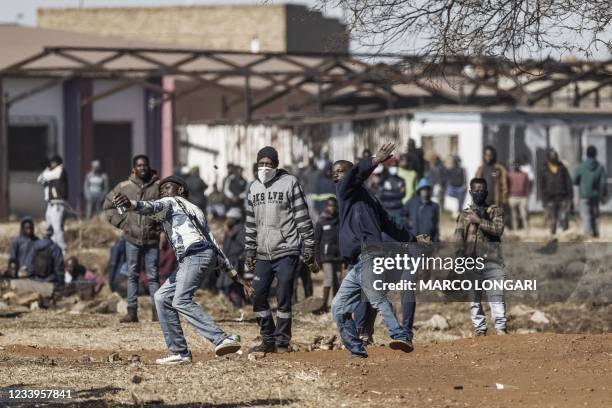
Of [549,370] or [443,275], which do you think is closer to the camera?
[549,370]

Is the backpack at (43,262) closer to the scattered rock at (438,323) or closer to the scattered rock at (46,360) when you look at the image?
the scattered rock at (438,323)

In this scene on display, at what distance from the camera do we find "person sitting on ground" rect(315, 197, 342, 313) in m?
19.2

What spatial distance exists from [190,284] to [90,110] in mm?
27635

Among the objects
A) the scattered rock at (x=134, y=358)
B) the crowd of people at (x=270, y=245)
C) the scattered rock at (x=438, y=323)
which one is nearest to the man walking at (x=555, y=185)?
the crowd of people at (x=270, y=245)

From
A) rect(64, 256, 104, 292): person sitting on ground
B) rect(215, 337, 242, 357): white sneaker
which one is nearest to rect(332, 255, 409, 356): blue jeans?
rect(215, 337, 242, 357): white sneaker

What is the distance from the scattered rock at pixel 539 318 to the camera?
61.0ft

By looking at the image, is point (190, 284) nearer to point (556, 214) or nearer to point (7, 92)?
point (556, 214)

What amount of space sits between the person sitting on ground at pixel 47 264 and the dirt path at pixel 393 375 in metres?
6.51

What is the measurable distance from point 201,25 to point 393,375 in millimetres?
56672

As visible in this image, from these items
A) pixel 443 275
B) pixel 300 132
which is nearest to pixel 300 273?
pixel 443 275

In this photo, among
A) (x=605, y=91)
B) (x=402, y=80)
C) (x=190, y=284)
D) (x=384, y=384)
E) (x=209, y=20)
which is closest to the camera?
(x=384, y=384)

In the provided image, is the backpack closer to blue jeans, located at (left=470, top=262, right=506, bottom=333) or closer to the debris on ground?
the debris on ground

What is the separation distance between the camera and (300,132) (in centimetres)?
3812

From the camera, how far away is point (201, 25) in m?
67.2
